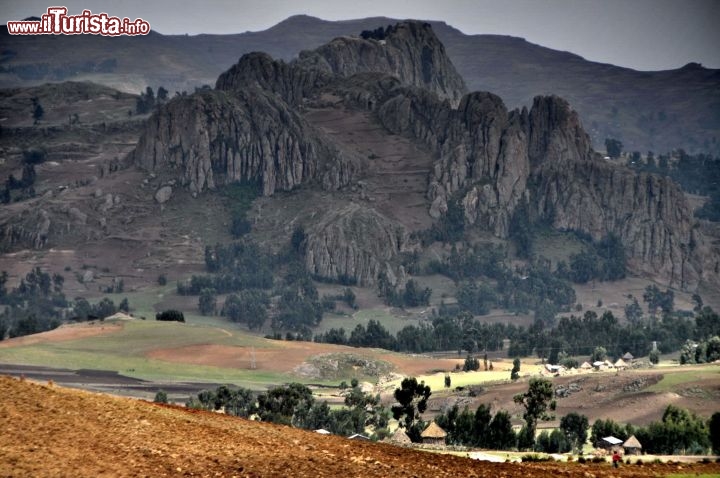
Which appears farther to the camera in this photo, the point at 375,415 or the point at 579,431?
the point at 375,415

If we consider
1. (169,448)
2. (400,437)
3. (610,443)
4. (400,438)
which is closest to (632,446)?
(610,443)

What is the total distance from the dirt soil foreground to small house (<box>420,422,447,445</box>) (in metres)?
83.1

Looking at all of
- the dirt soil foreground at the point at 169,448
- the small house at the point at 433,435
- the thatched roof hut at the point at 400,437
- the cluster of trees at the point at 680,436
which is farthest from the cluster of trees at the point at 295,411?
the dirt soil foreground at the point at 169,448

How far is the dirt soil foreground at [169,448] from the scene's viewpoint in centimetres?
5097

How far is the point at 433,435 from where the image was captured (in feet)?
490

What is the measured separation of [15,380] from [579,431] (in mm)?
113897

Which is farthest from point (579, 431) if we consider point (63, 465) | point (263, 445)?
point (63, 465)

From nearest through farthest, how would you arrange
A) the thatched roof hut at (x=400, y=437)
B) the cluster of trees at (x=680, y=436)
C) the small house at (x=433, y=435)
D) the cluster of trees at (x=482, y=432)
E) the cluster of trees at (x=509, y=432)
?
the cluster of trees at (x=680, y=436) → the thatched roof hut at (x=400, y=437) → the cluster of trees at (x=509, y=432) → the cluster of trees at (x=482, y=432) → the small house at (x=433, y=435)

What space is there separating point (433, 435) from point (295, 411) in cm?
2504

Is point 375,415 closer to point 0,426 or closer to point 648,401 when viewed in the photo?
point 648,401

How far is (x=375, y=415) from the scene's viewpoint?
596 ft

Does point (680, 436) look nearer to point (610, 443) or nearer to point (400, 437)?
point (610, 443)

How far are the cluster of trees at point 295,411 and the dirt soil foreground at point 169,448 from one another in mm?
92316

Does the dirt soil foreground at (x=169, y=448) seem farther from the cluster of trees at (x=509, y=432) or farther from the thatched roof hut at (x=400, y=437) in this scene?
the cluster of trees at (x=509, y=432)
